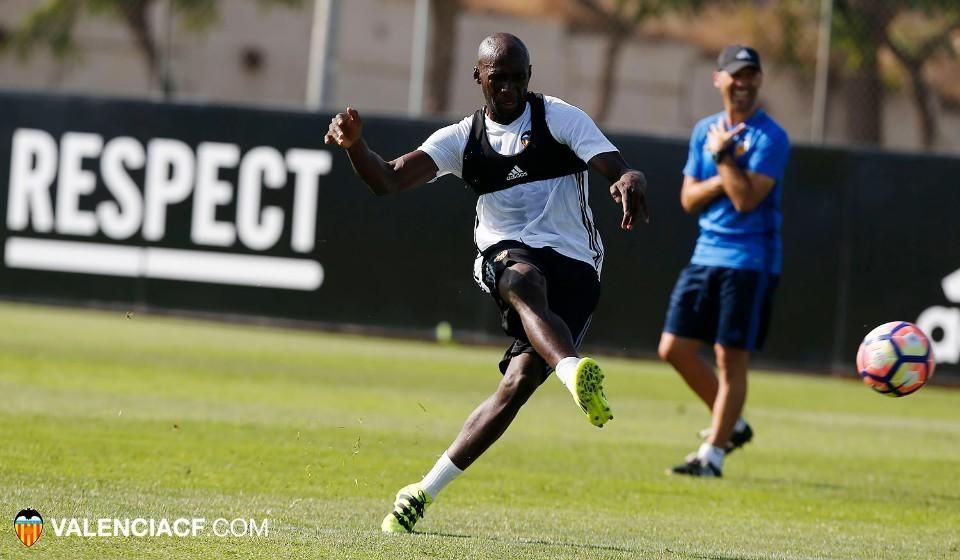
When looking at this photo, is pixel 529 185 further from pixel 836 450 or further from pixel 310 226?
pixel 310 226

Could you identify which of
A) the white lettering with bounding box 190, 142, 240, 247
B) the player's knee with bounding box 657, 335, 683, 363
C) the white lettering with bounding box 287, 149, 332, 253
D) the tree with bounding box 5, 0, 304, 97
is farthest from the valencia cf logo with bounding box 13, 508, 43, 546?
the tree with bounding box 5, 0, 304, 97

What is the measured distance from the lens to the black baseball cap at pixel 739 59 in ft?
30.9

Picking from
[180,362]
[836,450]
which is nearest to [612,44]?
[180,362]

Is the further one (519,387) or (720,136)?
(720,136)

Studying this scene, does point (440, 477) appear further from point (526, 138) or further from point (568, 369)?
point (526, 138)

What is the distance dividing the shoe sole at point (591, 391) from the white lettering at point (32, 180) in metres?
12.0

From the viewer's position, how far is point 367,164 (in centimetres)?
693

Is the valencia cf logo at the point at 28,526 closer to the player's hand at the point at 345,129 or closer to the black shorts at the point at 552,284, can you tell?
the player's hand at the point at 345,129

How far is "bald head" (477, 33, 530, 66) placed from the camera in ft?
22.3

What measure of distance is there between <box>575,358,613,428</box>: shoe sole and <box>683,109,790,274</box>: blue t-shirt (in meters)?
3.48

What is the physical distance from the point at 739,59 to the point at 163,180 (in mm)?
8976

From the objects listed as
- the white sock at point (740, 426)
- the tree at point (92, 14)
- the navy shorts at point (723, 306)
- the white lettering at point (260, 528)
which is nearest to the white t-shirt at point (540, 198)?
the white lettering at point (260, 528)

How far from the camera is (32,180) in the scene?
56.1ft

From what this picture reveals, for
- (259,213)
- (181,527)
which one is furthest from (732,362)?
(259,213)
